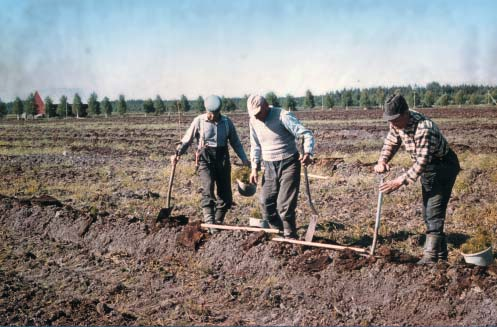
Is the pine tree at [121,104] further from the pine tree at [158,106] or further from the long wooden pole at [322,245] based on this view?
the long wooden pole at [322,245]

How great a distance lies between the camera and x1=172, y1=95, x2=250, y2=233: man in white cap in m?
7.26

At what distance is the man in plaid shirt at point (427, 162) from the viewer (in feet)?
17.3

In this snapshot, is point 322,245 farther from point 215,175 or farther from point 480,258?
point 215,175

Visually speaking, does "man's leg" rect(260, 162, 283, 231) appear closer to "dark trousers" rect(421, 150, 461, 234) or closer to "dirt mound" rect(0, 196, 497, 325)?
"dirt mound" rect(0, 196, 497, 325)

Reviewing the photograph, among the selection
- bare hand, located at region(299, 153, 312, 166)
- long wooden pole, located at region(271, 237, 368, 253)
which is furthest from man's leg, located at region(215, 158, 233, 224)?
bare hand, located at region(299, 153, 312, 166)

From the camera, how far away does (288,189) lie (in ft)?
20.8

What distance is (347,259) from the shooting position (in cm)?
558

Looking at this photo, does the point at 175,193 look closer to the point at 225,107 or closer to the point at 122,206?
the point at 122,206

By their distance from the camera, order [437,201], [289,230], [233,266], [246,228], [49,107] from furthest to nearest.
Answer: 1. [49,107]
2. [246,228]
3. [289,230]
4. [233,266]
5. [437,201]

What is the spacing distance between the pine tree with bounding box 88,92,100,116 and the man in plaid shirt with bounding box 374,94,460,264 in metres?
69.2

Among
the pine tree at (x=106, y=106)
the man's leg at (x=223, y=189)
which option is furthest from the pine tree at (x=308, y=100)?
the man's leg at (x=223, y=189)

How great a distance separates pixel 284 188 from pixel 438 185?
1692 mm

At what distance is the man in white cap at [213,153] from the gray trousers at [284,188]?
2.95 feet

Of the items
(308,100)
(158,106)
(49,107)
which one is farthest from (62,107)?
(308,100)
